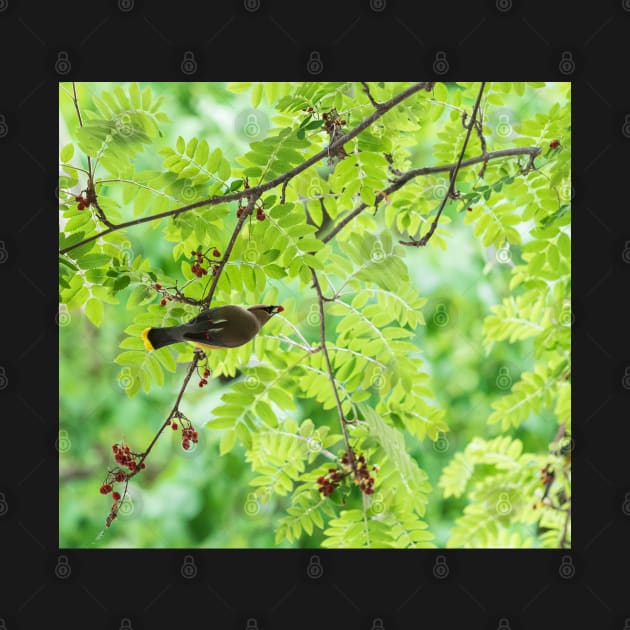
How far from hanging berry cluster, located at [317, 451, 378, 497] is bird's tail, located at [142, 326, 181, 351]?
378 mm

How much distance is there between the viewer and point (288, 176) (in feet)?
3.74

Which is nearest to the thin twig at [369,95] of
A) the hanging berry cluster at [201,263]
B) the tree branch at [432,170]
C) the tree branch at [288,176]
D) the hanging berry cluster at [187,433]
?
the tree branch at [288,176]

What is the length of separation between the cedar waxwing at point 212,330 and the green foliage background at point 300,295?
45 millimetres

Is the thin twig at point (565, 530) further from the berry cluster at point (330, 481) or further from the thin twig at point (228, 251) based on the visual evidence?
the thin twig at point (228, 251)

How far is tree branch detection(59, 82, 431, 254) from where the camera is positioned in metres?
1.13

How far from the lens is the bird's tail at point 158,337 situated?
1.09 m

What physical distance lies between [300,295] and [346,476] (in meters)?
0.34

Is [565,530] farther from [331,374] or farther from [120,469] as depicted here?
[120,469]
